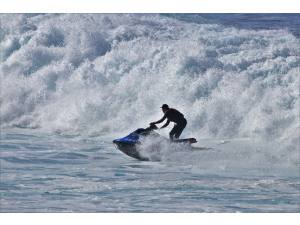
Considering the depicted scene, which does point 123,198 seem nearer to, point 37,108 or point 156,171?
point 156,171

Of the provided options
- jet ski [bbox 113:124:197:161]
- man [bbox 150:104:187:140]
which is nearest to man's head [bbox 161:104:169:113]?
man [bbox 150:104:187:140]

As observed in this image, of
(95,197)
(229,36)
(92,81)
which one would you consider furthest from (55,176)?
(229,36)

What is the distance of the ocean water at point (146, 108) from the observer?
9.98 meters

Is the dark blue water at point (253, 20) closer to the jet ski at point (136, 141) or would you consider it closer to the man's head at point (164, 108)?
the man's head at point (164, 108)

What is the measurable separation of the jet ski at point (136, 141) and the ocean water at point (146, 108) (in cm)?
9

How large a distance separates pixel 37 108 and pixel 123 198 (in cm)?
169

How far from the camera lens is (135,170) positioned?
10.3m

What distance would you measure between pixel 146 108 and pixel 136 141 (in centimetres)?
47

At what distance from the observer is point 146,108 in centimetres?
1059

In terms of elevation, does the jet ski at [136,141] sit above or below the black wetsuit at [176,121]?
below

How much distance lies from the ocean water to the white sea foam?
14 millimetres

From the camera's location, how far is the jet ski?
1027 centimetres

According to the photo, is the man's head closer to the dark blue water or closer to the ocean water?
the ocean water

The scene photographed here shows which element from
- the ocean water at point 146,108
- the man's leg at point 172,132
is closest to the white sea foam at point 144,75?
the ocean water at point 146,108
